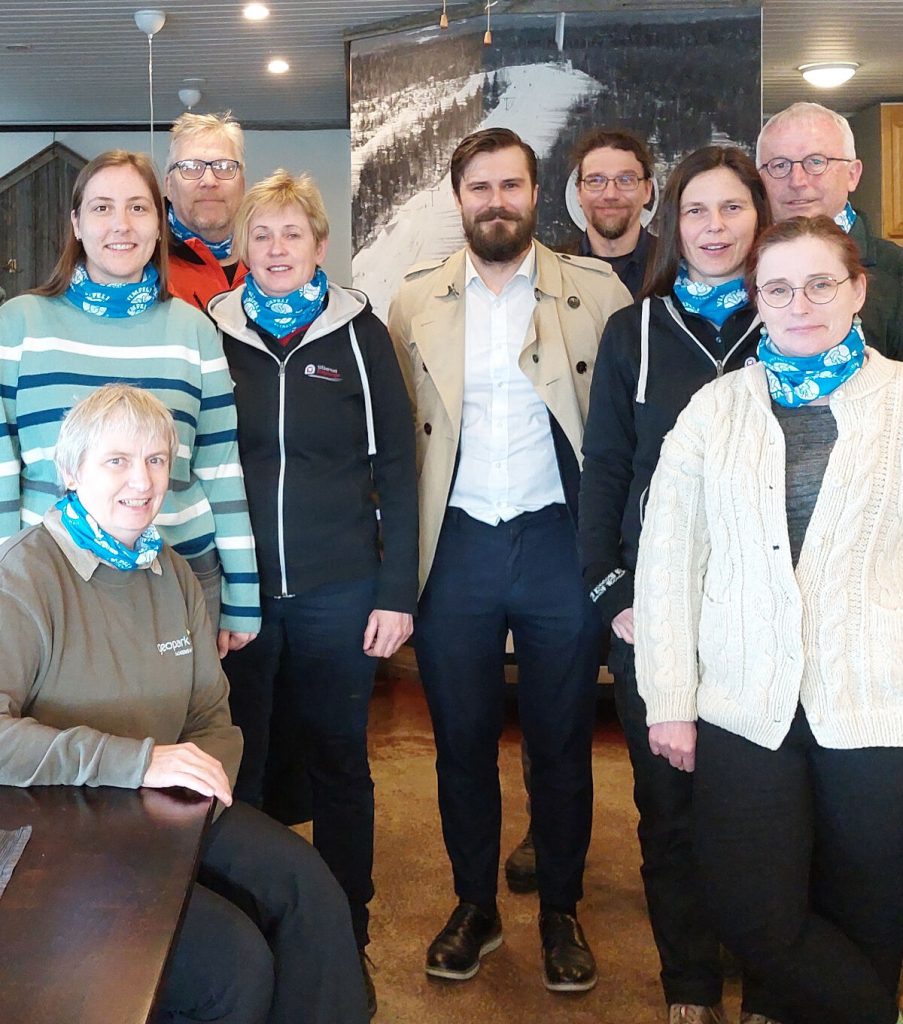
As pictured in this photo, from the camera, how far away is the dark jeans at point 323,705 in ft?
7.40

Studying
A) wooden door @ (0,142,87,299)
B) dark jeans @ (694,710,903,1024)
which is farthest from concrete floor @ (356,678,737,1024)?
wooden door @ (0,142,87,299)

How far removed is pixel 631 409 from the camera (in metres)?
2.12

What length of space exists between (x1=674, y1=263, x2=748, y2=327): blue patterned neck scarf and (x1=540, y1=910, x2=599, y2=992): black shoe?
132 cm

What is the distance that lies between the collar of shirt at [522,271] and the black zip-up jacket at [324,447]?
0.24 metres

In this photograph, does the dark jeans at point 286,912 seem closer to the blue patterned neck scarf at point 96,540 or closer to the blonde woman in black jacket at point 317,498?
the blue patterned neck scarf at point 96,540

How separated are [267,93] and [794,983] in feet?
19.0

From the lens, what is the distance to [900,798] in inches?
67.2

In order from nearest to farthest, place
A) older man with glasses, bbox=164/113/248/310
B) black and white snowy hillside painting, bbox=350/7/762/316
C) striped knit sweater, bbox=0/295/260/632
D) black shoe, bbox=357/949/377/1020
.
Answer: striped knit sweater, bbox=0/295/260/632, black shoe, bbox=357/949/377/1020, older man with glasses, bbox=164/113/248/310, black and white snowy hillside painting, bbox=350/7/762/316

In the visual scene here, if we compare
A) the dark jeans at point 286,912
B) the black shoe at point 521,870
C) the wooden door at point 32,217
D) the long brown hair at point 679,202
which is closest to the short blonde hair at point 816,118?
the long brown hair at point 679,202

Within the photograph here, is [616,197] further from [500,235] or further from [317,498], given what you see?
[317,498]

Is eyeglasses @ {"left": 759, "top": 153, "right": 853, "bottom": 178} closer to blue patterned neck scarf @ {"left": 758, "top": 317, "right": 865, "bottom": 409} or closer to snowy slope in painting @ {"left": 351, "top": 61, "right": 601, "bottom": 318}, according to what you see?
blue patterned neck scarf @ {"left": 758, "top": 317, "right": 865, "bottom": 409}

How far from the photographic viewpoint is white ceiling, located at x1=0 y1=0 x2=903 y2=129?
4.86m

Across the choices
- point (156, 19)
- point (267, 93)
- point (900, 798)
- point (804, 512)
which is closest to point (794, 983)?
point (900, 798)

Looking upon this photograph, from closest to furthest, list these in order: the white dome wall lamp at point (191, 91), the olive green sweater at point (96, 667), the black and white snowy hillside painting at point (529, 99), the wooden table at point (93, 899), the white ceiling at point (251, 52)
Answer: the wooden table at point (93, 899)
the olive green sweater at point (96, 667)
the black and white snowy hillside painting at point (529, 99)
the white ceiling at point (251, 52)
the white dome wall lamp at point (191, 91)
